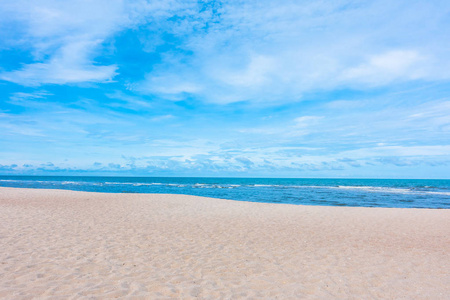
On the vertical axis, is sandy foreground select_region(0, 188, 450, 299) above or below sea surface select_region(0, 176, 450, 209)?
below

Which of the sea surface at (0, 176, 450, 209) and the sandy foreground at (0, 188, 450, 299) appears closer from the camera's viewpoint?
the sandy foreground at (0, 188, 450, 299)

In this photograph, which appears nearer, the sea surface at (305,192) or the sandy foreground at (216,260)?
the sandy foreground at (216,260)

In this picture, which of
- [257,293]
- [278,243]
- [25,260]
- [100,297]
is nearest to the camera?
[100,297]

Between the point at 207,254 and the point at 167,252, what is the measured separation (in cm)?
112

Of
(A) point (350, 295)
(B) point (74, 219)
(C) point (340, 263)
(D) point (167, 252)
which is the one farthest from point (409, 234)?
(B) point (74, 219)

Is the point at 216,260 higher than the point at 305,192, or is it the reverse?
the point at 305,192

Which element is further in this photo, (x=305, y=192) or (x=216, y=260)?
(x=305, y=192)

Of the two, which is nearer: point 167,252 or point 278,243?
point 167,252

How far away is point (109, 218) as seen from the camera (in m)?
12.9

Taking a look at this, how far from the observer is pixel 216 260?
6.89 metres

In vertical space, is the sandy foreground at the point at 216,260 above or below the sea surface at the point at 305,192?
below

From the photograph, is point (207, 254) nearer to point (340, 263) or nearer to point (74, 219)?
point (340, 263)

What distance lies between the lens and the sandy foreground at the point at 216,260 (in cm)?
509

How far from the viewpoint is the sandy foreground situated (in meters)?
5.09
